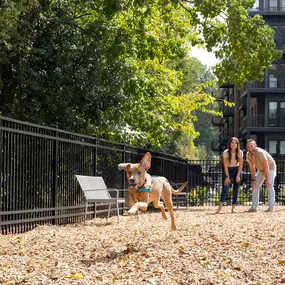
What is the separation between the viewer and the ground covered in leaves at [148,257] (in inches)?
282

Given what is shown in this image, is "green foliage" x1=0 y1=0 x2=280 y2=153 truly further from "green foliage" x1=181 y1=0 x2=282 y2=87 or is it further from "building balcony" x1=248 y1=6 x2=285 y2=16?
"building balcony" x1=248 y1=6 x2=285 y2=16

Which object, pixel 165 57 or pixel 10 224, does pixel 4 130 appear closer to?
pixel 10 224

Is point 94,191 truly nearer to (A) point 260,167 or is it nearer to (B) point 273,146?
(A) point 260,167

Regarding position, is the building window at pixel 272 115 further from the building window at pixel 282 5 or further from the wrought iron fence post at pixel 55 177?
the wrought iron fence post at pixel 55 177

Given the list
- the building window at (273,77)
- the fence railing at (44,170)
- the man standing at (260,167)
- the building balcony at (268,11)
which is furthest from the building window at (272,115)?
the fence railing at (44,170)

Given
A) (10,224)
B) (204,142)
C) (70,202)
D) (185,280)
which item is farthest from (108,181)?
(204,142)

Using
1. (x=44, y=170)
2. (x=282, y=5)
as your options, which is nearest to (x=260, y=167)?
(x=44, y=170)

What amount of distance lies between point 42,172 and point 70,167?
5.59 feet

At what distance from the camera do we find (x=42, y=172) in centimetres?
1310

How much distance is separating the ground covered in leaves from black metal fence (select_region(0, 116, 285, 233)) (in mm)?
833

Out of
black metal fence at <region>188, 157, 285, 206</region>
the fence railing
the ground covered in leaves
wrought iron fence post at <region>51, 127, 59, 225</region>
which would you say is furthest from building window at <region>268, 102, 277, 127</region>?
the ground covered in leaves

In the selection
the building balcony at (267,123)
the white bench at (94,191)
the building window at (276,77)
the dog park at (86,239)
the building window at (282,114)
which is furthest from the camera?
the building window at (276,77)

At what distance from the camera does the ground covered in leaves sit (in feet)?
23.5

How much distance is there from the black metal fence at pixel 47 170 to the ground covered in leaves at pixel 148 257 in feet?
2.73
